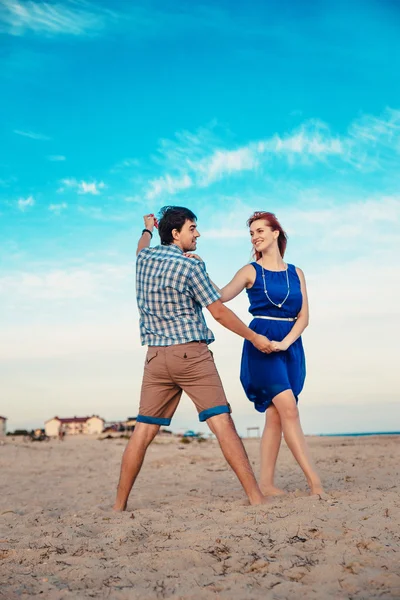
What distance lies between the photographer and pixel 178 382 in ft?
15.7

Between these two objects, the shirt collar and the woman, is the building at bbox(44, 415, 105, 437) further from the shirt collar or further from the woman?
the shirt collar

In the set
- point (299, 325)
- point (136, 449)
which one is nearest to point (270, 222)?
point (299, 325)

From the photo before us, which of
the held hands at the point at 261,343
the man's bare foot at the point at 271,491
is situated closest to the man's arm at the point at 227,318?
the held hands at the point at 261,343

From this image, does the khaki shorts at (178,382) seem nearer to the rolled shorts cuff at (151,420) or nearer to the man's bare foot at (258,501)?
the rolled shorts cuff at (151,420)

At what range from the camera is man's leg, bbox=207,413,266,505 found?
4.62 m

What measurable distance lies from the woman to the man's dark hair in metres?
0.68

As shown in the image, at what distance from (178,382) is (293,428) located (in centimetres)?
106

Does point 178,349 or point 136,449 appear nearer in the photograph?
point 178,349

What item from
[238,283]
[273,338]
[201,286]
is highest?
[238,283]

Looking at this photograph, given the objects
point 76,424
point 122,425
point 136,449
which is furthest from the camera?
point 76,424

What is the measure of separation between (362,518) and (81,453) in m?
10.4

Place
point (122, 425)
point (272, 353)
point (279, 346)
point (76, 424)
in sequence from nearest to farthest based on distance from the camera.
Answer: point (279, 346) < point (272, 353) < point (122, 425) < point (76, 424)

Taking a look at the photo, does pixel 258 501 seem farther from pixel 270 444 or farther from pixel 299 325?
pixel 299 325

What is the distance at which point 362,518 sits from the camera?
3818 millimetres
